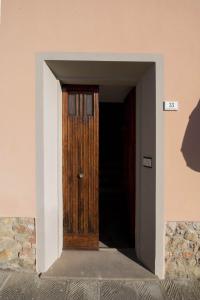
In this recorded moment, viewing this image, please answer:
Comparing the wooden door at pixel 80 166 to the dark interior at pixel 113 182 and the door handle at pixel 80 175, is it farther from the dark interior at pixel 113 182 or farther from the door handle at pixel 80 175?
the dark interior at pixel 113 182

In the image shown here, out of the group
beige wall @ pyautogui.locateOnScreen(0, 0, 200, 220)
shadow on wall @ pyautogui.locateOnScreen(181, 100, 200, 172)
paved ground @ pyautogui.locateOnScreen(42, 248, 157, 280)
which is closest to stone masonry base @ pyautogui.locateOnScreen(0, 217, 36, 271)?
paved ground @ pyautogui.locateOnScreen(42, 248, 157, 280)

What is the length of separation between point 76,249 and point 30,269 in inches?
36.8

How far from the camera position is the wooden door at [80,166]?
4.30 meters

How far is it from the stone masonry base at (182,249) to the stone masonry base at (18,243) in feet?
5.91

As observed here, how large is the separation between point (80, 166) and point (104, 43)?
1.89 m

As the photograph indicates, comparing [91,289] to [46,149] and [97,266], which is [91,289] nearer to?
[97,266]

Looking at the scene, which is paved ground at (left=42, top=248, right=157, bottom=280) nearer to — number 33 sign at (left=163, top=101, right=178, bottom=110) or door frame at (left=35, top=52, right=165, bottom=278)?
door frame at (left=35, top=52, right=165, bottom=278)

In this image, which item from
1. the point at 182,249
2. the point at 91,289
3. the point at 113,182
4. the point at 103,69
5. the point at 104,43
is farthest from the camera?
the point at 113,182

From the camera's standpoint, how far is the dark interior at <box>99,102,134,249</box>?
4832 mm

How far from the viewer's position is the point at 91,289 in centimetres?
334

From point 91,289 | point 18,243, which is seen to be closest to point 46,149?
point 18,243

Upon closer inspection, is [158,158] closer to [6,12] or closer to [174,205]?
[174,205]

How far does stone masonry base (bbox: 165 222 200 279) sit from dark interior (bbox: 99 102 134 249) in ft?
3.24

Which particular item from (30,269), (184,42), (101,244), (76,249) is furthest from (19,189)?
(184,42)
